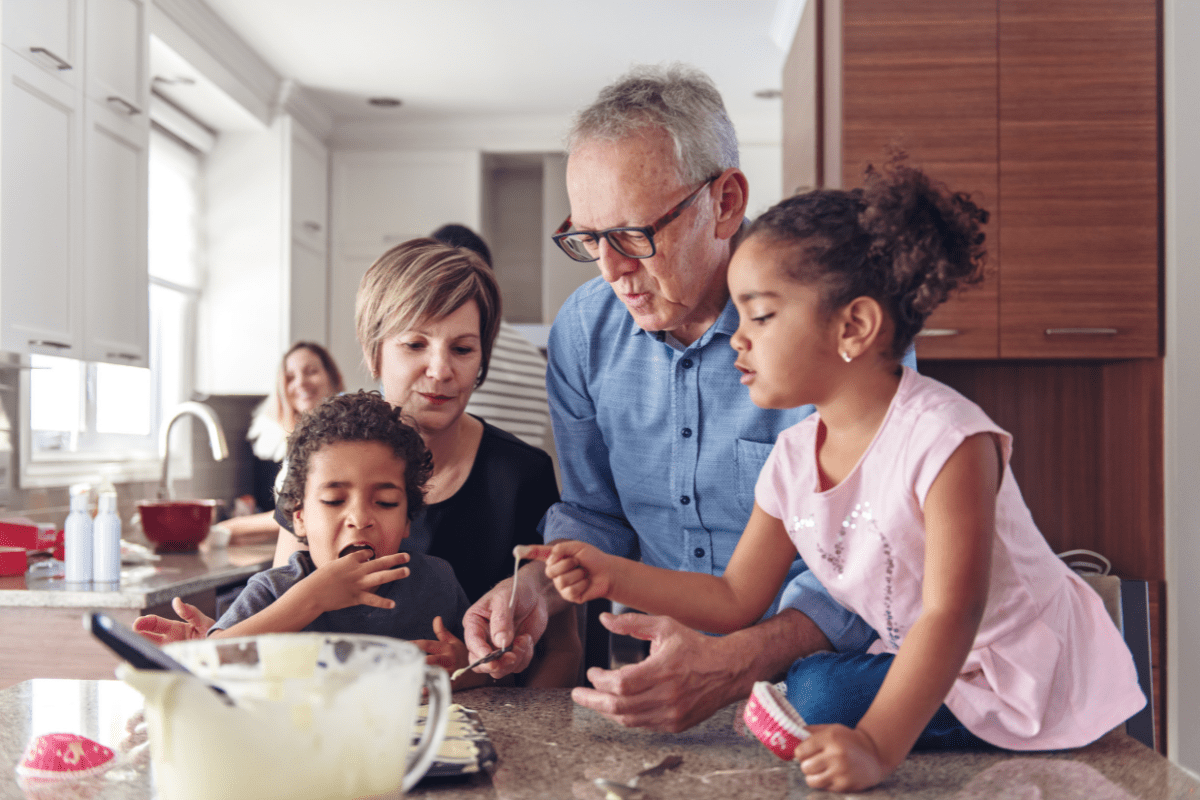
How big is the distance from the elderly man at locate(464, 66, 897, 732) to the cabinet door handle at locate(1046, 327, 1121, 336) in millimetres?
1731

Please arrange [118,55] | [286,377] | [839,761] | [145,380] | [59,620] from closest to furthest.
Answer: [839,761], [59,620], [118,55], [286,377], [145,380]

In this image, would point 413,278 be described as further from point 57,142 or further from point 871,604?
point 57,142

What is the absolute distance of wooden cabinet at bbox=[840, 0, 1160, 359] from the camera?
2732 millimetres

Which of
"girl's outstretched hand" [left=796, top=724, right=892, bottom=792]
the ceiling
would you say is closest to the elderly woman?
"girl's outstretched hand" [left=796, top=724, right=892, bottom=792]

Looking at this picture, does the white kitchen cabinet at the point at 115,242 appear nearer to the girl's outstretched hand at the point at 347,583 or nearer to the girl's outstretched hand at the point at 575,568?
the girl's outstretched hand at the point at 347,583

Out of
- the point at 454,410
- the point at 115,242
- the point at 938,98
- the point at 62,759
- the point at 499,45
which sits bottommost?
the point at 62,759

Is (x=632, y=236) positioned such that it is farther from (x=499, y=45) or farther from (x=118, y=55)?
(x=499, y=45)

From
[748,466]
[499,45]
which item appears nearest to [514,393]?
[748,466]

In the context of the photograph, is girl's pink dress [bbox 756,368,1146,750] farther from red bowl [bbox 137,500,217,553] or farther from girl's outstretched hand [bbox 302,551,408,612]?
red bowl [bbox 137,500,217,553]

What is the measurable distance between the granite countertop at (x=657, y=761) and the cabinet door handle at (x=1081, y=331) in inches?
85.1

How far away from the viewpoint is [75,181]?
9.30ft

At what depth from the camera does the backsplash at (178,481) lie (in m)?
2.81

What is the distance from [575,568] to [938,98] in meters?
2.35

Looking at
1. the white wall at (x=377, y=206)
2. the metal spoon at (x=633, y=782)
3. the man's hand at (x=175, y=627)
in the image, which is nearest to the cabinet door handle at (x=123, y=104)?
the white wall at (x=377, y=206)
